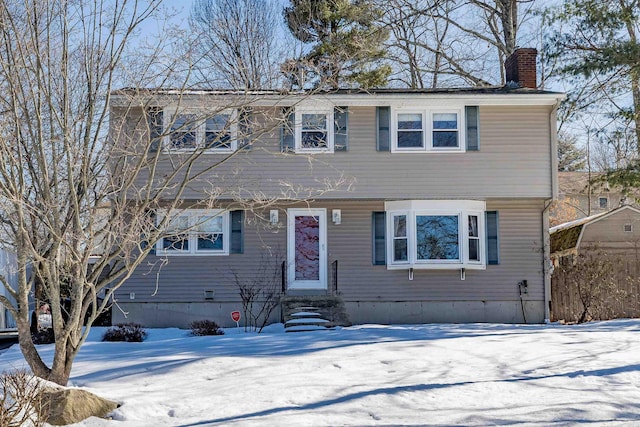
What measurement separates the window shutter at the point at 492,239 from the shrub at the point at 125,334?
8.54 meters

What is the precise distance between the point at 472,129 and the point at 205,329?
7963mm

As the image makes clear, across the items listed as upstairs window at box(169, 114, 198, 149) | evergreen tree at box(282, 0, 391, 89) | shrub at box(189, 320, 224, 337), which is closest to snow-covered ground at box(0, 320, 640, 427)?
shrub at box(189, 320, 224, 337)

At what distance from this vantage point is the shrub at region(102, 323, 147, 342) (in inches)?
651

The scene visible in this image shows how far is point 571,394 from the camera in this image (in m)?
9.48

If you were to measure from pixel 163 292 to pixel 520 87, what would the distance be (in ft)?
34.4

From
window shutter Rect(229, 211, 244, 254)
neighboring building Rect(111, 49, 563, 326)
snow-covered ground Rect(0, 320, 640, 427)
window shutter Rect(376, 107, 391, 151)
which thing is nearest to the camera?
snow-covered ground Rect(0, 320, 640, 427)

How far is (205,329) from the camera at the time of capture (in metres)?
17.1

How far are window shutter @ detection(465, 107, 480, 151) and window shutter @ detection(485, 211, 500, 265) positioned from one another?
1744mm

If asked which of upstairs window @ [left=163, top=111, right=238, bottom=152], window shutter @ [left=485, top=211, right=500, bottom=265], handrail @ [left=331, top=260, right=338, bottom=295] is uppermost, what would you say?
upstairs window @ [left=163, top=111, right=238, bottom=152]

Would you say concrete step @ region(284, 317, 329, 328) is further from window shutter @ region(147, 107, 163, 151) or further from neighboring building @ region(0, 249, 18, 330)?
neighboring building @ region(0, 249, 18, 330)

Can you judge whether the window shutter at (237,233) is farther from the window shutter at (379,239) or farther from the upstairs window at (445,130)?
the upstairs window at (445,130)

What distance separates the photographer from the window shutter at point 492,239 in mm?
19312

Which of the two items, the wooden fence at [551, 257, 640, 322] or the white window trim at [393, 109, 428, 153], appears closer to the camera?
the white window trim at [393, 109, 428, 153]

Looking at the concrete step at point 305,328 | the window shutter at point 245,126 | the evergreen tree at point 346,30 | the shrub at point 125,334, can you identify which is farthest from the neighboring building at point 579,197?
the window shutter at point 245,126
